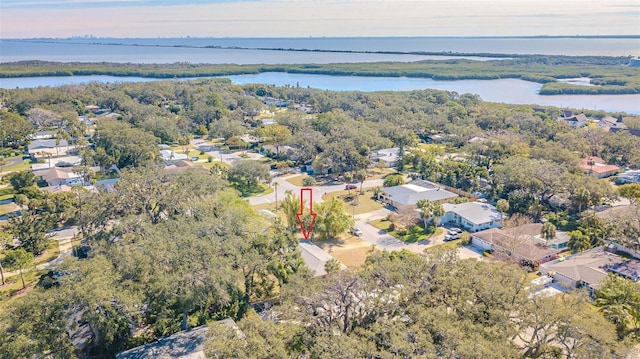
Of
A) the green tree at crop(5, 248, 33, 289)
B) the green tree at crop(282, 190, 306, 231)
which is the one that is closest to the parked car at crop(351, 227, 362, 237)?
the green tree at crop(282, 190, 306, 231)

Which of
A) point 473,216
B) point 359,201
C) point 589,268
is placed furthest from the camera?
point 359,201

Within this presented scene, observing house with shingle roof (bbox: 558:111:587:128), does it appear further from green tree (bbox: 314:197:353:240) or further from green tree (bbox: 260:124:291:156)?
green tree (bbox: 314:197:353:240)

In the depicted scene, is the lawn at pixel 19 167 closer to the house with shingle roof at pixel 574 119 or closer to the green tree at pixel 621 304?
the green tree at pixel 621 304

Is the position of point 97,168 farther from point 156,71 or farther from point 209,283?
point 156,71

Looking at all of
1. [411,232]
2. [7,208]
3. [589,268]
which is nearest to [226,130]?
[7,208]

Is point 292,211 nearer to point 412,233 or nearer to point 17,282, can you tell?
point 412,233

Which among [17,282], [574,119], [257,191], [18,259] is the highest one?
[574,119]
